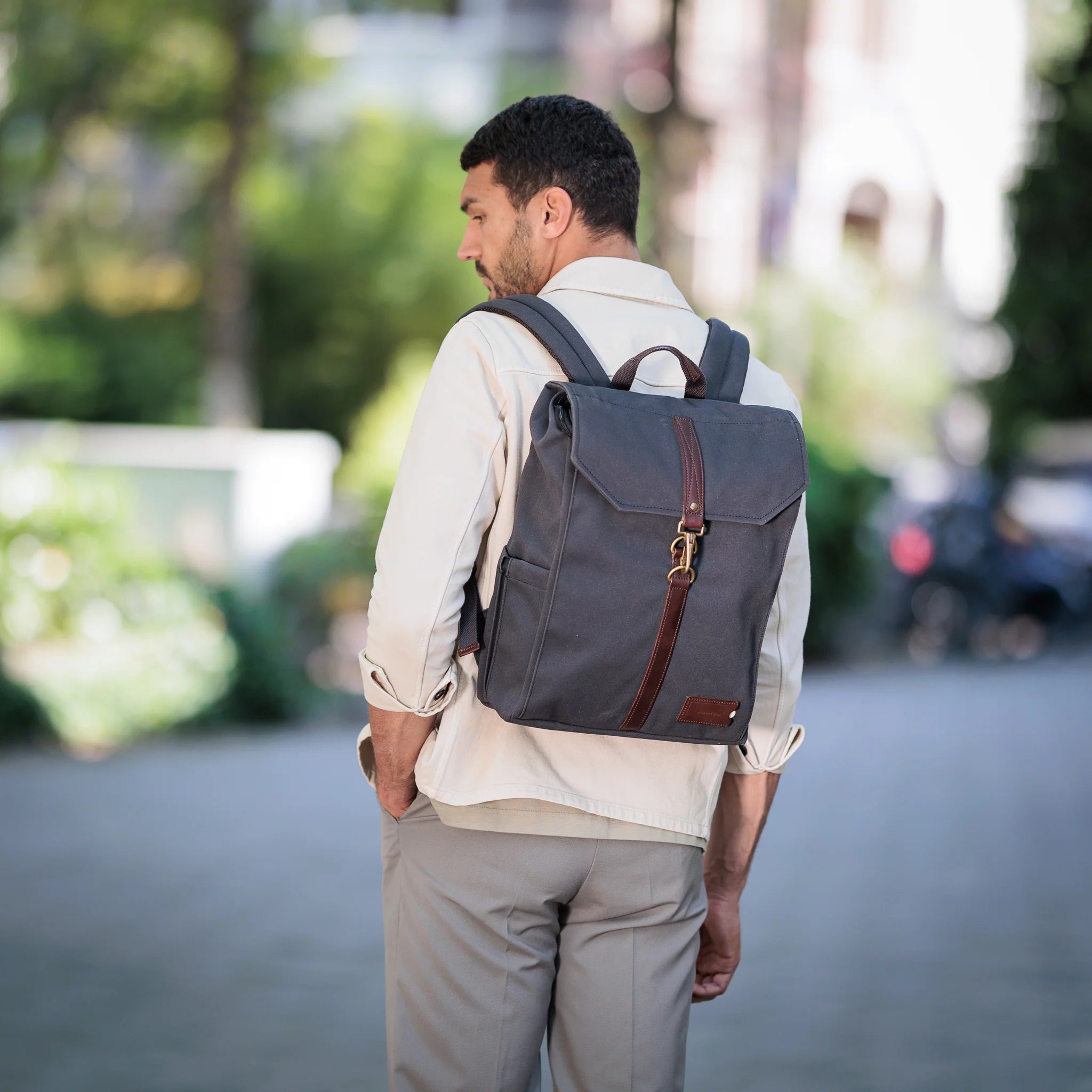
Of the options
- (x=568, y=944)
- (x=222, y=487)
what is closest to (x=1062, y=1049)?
(x=568, y=944)

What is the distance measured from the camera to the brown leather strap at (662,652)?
6.21 ft

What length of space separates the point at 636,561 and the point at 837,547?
960cm

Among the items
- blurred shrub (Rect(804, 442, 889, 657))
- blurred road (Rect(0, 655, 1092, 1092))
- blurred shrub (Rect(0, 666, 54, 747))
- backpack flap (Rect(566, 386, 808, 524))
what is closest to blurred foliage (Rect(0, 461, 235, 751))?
blurred shrub (Rect(0, 666, 54, 747))

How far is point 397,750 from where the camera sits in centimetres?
206

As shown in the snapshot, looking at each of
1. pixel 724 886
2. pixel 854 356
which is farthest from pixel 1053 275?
pixel 724 886

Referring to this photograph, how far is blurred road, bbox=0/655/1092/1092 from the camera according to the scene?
400cm

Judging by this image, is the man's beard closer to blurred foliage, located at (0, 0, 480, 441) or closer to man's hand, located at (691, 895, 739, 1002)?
man's hand, located at (691, 895, 739, 1002)

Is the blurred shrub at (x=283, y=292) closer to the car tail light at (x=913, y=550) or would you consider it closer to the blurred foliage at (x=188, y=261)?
the blurred foliage at (x=188, y=261)

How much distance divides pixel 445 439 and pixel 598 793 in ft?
1.74

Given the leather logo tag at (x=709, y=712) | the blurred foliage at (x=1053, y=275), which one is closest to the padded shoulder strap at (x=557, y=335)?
the leather logo tag at (x=709, y=712)

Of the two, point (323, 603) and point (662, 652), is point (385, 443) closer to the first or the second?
point (323, 603)

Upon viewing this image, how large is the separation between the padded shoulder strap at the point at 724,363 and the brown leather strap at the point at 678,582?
172 millimetres

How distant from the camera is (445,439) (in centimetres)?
196

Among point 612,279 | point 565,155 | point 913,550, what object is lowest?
point 913,550
